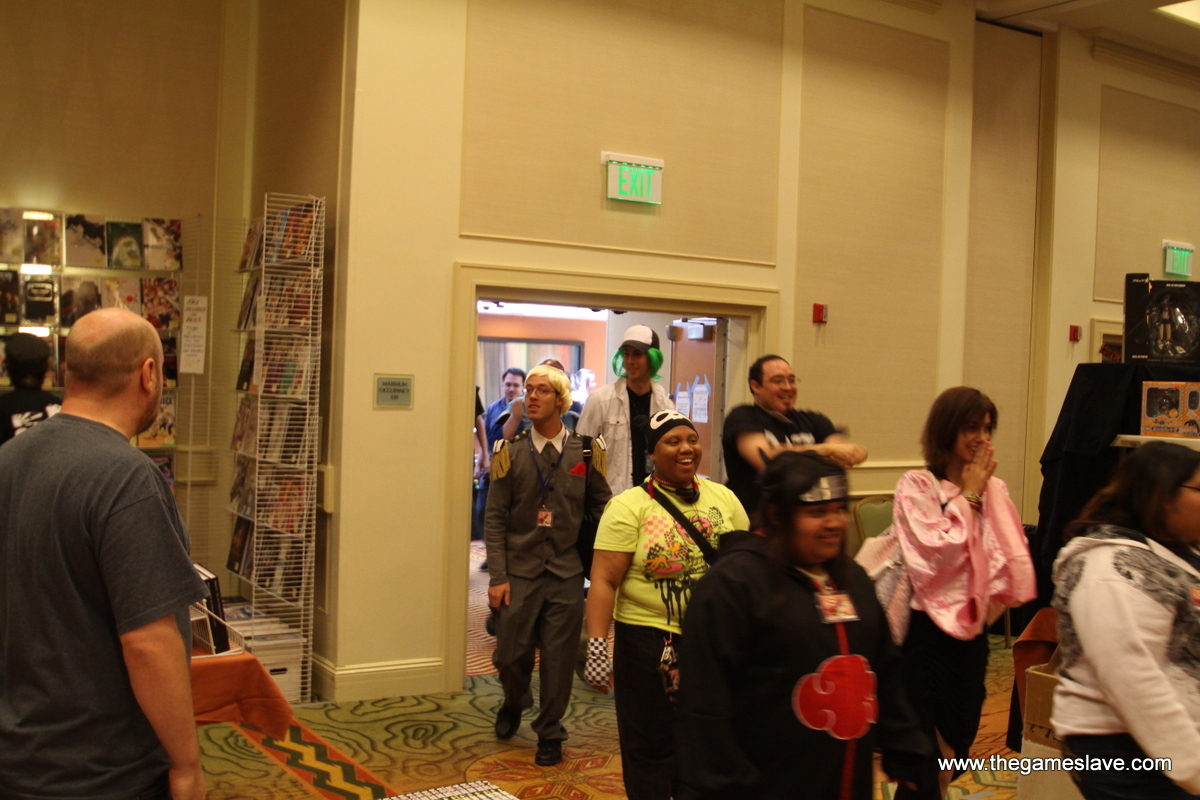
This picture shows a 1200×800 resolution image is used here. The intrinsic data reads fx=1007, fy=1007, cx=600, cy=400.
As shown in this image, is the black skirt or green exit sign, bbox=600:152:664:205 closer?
the black skirt

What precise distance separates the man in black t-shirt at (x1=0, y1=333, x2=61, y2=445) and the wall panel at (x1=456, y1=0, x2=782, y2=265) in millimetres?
1883

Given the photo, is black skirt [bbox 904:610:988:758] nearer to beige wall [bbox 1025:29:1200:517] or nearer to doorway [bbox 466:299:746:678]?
doorway [bbox 466:299:746:678]

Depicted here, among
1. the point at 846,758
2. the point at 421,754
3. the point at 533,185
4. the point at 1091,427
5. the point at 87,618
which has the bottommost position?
the point at 421,754

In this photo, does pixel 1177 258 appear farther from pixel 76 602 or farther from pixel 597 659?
pixel 76 602

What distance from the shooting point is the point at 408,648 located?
518cm

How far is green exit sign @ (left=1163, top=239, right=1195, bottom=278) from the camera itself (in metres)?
8.38

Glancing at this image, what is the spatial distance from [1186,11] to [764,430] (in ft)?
20.8

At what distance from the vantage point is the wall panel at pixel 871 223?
633cm

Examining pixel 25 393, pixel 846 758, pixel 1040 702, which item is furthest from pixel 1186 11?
pixel 25 393

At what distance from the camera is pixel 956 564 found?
3162 mm

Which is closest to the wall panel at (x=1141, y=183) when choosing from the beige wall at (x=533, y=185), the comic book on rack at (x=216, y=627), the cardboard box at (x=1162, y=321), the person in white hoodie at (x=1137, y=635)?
the beige wall at (x=533, y=185)

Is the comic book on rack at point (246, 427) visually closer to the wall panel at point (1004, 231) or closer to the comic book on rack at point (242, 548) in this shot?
the comic book on rack at point (242, 548)

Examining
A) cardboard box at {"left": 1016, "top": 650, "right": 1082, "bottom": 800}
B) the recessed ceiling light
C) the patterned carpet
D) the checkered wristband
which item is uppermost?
the recessed ceiling light

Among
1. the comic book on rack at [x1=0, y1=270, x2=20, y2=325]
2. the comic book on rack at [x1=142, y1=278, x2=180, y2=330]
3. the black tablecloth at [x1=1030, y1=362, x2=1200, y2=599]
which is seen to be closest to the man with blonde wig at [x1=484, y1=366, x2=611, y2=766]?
the black tablecloth at [x1=1030, y1=362, x2=1200, y2=599]
